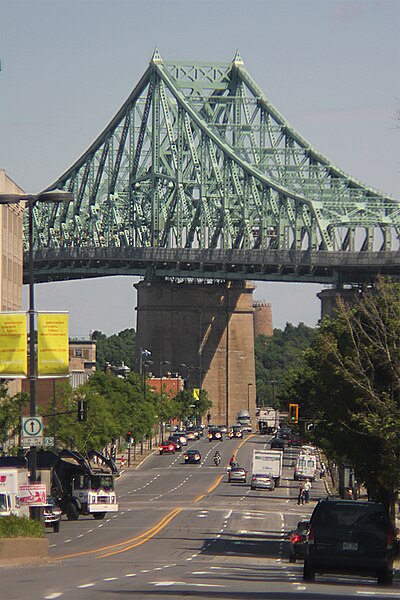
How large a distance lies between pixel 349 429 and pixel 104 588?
21941mm

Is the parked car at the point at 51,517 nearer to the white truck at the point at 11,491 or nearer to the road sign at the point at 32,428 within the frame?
the white truck at the point at 11,491

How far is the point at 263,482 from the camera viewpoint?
101 meters

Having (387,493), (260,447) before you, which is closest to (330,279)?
(260,447)

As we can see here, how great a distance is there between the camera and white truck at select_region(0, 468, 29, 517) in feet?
165

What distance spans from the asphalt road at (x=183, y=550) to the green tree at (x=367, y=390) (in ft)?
13.2

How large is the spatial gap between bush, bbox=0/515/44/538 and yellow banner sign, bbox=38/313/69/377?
6937mm

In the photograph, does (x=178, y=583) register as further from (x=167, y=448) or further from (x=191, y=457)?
(x=167, y=448)

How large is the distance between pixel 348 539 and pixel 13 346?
16.3 meters

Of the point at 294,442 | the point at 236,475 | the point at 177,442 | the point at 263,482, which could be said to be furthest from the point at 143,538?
the point at 294,442

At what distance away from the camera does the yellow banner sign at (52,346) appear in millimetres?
46844

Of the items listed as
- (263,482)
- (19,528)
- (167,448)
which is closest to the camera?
(19,528)

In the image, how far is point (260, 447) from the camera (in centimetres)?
14762

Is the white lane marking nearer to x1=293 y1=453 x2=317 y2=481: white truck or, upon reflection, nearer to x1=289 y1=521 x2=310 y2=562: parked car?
x1=289 y1=521 x2=310 y2=562: parked car

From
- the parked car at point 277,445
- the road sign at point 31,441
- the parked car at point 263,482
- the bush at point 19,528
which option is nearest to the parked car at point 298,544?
the road sign at point 31,441
